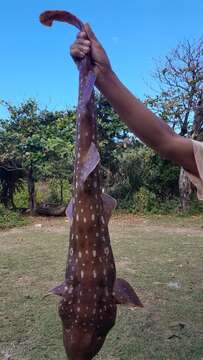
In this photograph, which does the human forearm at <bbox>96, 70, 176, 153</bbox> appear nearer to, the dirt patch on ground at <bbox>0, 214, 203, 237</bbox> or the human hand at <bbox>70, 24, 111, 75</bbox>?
the human hand at <bbox>70, 24, 111, 75</bbox>

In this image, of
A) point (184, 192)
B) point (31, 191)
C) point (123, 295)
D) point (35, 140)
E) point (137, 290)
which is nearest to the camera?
point (123, 295)

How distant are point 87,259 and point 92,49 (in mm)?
800

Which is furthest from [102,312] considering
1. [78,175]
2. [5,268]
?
[5,268]

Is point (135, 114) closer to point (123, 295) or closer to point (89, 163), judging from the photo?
point (89, 163)

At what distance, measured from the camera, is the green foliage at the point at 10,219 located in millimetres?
10109

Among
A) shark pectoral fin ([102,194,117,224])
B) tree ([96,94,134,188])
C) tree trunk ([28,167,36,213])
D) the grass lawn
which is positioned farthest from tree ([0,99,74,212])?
shark pectoral fin ([102,194,117,224])

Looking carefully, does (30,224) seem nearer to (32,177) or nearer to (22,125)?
(32,177)

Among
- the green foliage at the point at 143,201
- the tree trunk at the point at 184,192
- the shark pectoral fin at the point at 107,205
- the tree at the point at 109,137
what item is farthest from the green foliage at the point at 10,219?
the shark pectoral fin at the point at 107,205

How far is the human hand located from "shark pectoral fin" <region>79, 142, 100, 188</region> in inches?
11.9

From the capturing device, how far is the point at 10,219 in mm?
10555

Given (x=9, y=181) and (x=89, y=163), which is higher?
(x=9, y=181)

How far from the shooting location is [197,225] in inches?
395

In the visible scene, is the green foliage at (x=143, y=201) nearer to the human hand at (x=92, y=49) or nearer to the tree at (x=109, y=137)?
the tree at (x=109, y=137)

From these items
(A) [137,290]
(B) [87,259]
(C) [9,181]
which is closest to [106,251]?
(B) [87,259]
